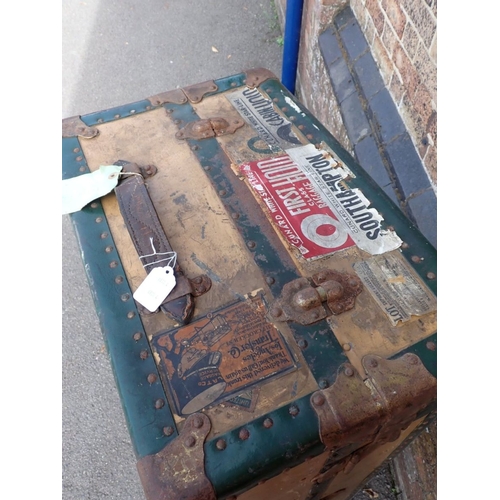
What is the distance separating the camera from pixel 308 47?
8.70ft

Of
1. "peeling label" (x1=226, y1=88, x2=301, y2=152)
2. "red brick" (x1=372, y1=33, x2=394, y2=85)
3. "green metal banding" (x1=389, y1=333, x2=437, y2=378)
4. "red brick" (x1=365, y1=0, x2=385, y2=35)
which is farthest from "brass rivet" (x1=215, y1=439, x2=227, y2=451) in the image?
"red brick" (x1=365, y1=0, x2=385, y2=35)

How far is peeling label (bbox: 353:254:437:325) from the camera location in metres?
1.11

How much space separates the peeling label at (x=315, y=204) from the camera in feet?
4.08

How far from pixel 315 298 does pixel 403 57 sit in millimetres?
1190

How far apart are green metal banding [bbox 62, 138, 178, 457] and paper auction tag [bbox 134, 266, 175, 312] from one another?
0.04m

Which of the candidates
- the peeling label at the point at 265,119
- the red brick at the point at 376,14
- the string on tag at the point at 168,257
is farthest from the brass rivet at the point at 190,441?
the red brick at the point at 376,14

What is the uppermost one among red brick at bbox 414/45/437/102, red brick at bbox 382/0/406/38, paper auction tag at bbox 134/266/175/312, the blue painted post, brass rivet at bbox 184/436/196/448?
the blue painted post

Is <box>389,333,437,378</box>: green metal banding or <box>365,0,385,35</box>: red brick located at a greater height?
<box>365,0,385,35</box>: red brick

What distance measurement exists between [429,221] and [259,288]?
27.5 inches

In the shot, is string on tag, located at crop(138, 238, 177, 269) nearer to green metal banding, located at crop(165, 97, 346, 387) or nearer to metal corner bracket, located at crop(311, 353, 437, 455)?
green metal banding, located at crop(165, 97, 346, 387)

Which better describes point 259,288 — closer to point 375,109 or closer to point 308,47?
point 375,109

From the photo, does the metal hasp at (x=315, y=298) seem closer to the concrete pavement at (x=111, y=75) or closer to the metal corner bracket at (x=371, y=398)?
the metal corner bracket at (x=371, y=398)

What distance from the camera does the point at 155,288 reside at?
1144 mm

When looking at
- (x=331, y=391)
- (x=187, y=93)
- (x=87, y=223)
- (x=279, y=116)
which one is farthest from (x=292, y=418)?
(x=187, y=93)
